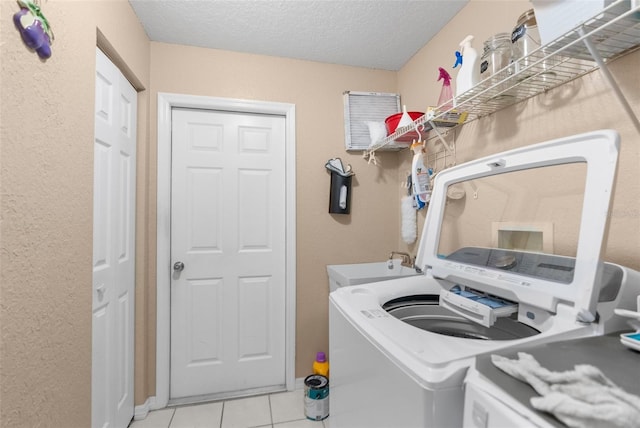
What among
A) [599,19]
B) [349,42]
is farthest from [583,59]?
[349,42]

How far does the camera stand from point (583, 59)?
1.01 metres

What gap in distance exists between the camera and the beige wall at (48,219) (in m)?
0.83

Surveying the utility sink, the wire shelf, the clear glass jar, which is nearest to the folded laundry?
the wire shelf

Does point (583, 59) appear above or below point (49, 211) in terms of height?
above

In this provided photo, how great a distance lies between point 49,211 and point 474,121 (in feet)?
6.35

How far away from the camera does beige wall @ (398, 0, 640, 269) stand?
98 cm

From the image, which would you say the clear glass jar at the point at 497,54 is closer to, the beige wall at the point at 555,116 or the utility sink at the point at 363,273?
the beige wall at the point at 555,116

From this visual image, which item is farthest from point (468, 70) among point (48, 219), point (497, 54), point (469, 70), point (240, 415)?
point (240, 415)

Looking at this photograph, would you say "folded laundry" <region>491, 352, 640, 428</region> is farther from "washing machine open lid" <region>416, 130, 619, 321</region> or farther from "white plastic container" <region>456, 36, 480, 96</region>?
"white plastic container" <region>456, 36, 480, 96</region>

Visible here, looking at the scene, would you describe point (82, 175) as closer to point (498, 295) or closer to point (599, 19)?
point (498, 295)

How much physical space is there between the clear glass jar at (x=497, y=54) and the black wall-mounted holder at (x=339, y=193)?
1179 millimetres

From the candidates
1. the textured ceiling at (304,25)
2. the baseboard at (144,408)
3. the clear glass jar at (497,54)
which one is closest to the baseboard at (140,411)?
the baseboard at (144,408)

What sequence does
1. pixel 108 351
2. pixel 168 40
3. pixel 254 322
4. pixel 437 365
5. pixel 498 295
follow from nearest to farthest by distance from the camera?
pixel 437 365, pixel 498 295, pixel 108 351, pixel 168 40, pixel 254 322

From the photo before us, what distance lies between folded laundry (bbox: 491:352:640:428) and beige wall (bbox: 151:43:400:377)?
1.77m
